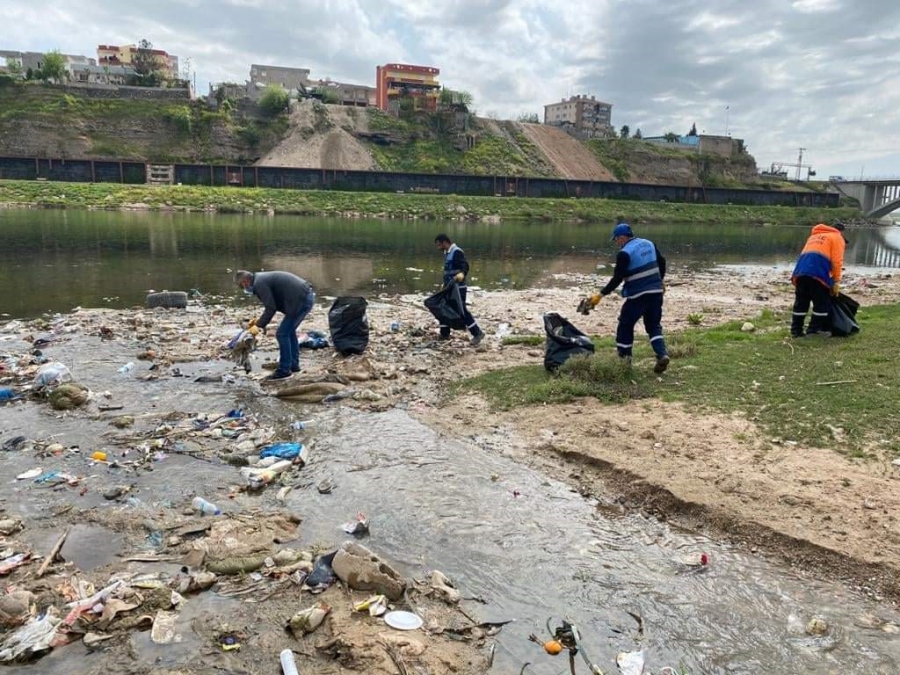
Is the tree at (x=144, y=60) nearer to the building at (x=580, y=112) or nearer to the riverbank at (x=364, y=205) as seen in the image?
the riverbank at (x=364, y=205)

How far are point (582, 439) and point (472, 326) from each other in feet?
15.1

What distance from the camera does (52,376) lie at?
7.71 meters

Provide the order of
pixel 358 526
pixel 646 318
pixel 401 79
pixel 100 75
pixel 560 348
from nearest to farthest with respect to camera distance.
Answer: pixel 358 526 → pixel 646 318 → pixel 560 348 → pixel 100 75 → pixel 401 79

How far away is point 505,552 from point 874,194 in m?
100

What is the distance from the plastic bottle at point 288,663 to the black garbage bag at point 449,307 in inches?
292

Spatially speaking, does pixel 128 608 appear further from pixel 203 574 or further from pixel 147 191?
pixel 147 191

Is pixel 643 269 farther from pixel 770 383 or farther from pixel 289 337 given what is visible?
pixel 289 337

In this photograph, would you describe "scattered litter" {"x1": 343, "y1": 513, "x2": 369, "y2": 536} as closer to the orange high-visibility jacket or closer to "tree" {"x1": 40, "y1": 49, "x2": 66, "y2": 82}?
the orange high-visibility jacket

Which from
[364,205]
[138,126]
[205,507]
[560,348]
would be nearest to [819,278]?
[560,348]

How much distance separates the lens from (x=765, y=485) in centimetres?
506

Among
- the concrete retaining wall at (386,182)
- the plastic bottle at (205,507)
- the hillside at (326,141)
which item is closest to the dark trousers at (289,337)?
the plastic bottle at (205,507)

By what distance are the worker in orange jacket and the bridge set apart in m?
87.4

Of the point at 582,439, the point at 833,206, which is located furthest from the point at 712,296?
the point at 833,206

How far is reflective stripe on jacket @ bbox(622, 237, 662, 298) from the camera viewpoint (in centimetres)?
766
